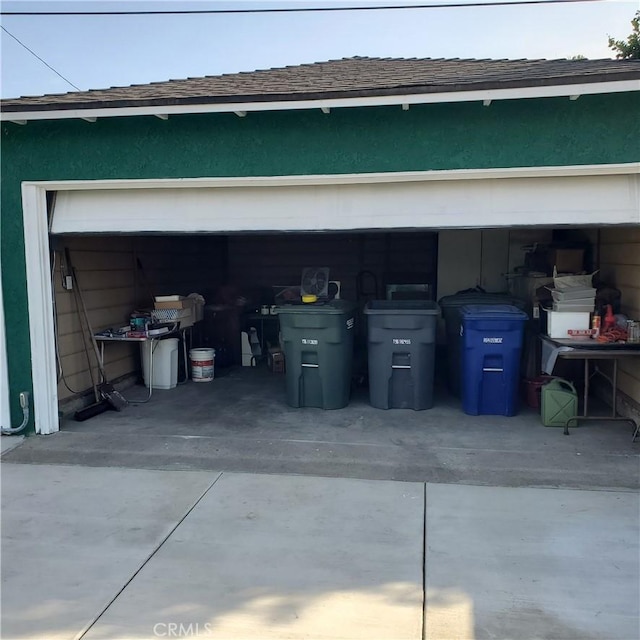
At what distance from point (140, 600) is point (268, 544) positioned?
81 cm

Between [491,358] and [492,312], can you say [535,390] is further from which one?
[492,312]

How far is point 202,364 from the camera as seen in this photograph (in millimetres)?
7852

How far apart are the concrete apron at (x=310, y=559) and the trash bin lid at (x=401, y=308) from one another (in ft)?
7.10

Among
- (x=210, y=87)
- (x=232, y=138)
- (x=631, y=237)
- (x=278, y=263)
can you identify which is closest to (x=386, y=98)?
(x=232, y=138)

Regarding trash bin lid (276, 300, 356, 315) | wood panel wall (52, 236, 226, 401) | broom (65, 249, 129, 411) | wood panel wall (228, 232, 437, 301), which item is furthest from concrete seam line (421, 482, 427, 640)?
wood panel wall (228, 232, 437, 301)

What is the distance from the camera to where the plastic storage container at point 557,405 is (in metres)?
5.63

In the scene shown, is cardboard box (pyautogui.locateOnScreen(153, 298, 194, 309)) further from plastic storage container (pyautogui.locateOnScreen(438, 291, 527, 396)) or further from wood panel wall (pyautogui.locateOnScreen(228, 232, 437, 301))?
plastic storage container (pyautogui.locateOnScreen(438, 291, 527, 396))

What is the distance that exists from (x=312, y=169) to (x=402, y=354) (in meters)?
2.18

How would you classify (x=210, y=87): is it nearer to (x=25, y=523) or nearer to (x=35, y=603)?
(x=25, y=523)

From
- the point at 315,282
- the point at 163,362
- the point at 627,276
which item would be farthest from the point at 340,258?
the point at 627,276

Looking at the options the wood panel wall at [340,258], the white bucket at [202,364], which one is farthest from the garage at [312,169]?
the wood panel wall at [340,258]

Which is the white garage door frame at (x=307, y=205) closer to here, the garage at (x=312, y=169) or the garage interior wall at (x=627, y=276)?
the garage at (x=312, y=169)

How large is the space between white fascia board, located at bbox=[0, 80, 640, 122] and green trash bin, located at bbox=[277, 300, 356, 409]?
213 cm

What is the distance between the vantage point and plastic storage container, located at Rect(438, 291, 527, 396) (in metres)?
6.67
